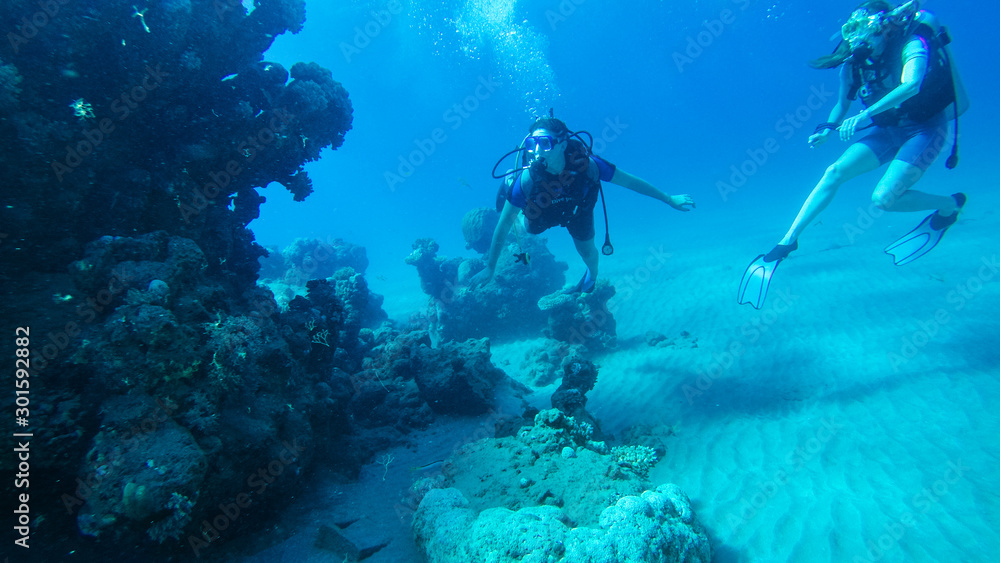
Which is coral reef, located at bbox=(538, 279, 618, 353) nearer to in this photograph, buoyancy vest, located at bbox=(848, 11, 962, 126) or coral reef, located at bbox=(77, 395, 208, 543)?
buoyancy vest, located at bbox=(848, 11, 962, 126)

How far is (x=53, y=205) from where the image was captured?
3.91 m

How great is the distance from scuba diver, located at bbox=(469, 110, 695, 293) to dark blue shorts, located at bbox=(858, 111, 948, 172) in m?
2.52

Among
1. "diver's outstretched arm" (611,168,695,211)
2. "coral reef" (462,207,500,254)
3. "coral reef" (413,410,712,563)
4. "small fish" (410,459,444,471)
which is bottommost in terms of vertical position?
"coral reef" (413,410,712,563)

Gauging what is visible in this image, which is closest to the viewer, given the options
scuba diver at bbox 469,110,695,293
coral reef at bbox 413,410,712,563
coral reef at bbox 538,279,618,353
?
coral reef at bbox 413,410,712,563

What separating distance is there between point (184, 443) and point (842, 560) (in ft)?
18.2

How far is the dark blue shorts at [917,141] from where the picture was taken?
16.1ft

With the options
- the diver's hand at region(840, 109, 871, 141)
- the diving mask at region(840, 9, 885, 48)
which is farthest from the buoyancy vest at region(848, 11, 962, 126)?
the diver's hand at region(840, 109, 871, 141)

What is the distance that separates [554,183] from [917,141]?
481cm

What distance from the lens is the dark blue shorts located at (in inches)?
193

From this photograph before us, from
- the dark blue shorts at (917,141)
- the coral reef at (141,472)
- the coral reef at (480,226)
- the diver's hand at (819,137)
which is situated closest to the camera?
the coral reef at (141,472)

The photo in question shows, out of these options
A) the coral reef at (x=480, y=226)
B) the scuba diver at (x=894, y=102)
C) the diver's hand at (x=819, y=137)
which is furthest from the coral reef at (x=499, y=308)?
the diver's hand at (x=819, y=137)

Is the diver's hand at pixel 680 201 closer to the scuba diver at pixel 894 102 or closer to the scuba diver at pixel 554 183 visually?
the scuba diver at pixel 554 183

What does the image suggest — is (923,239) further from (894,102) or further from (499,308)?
(499,308)

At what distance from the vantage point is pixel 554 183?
18.3 feet
